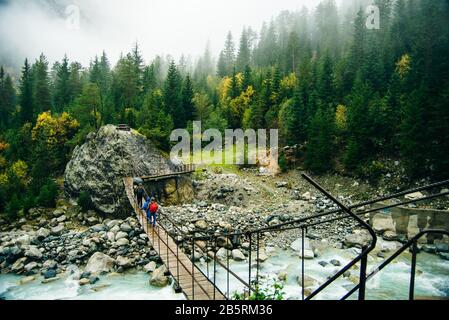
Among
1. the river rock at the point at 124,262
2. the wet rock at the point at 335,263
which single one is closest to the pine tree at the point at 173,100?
the river rock at the point at 124,262

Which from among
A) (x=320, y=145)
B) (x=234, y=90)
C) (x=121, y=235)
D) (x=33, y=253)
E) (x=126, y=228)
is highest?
(x=234, y=90)

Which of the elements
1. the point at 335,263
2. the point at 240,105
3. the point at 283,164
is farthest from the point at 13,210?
the point at 240,105

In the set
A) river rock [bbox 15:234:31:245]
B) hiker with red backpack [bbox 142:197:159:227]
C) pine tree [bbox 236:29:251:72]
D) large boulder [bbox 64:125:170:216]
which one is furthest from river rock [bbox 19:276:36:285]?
pine tree [bbox 236:29:251:72]

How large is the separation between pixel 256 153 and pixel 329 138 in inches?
380

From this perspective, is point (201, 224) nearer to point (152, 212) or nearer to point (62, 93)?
point (152, 212)

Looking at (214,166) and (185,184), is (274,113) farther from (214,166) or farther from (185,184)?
(185,184)

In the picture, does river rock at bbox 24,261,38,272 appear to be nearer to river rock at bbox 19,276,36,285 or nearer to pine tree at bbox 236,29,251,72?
river rock at bbox 19,276,36,285

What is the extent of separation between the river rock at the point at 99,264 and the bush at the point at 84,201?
1038cm

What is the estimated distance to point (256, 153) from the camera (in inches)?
1506

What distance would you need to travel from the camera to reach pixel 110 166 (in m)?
25.0

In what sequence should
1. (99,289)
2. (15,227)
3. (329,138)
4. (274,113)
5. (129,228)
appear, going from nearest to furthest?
1. (99,289)
2. (129,228)
3. (15,227)
4. (329,138)
5. (274,113)

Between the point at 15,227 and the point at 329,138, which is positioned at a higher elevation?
the point at 329,138

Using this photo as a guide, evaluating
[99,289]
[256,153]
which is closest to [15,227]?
[99,289]

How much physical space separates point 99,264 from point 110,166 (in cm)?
1096
